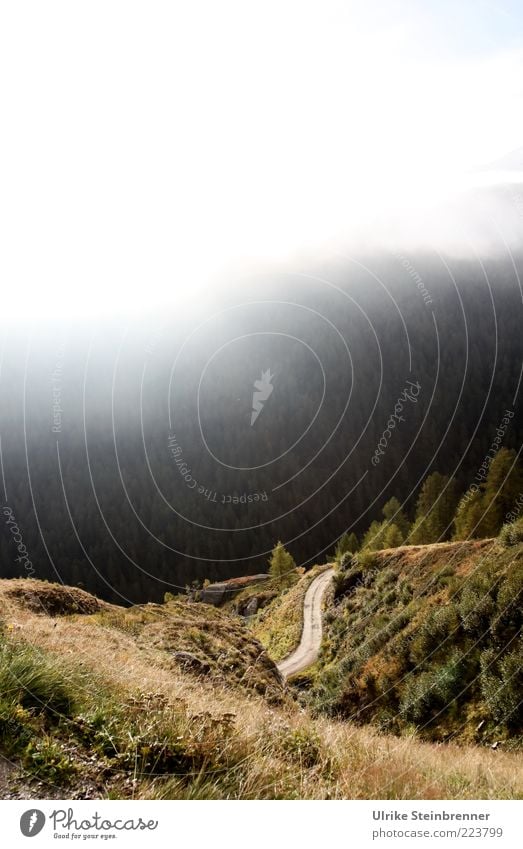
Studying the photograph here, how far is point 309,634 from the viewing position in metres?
55.8

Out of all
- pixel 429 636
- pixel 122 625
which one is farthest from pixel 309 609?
pixel 122 625

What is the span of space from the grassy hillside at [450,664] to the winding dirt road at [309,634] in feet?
30.1

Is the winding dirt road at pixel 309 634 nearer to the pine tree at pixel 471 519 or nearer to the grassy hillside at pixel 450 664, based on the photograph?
the grassy hillside at pixel 450 664

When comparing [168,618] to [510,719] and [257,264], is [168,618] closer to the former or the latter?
[510,719]

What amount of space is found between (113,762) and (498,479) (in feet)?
210

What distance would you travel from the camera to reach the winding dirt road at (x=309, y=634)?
45756 mm

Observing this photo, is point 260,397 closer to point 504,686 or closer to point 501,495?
point 504,686

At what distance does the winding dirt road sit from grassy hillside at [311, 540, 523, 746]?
9165mm

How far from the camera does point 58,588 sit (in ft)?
77.4

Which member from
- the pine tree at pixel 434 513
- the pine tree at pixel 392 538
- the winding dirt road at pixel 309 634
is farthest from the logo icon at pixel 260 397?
the pine tree at pixel 392 538
